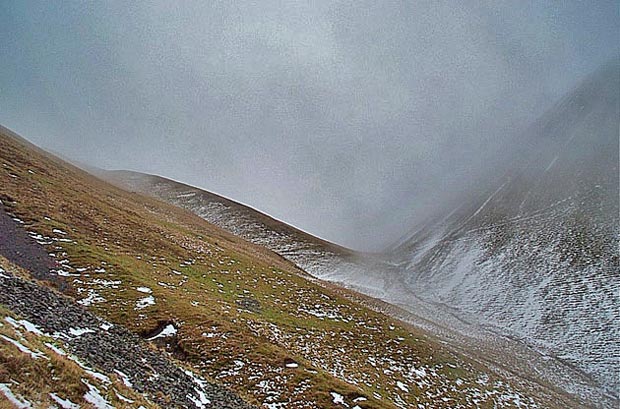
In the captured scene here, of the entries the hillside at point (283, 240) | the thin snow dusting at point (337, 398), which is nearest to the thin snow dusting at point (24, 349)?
the thin snow dusting at point (337, 398)

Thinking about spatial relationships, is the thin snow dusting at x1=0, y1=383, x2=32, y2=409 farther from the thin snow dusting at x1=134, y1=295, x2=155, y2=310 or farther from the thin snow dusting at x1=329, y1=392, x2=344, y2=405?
the thin snow dusting at x1=134, y1=295, x2=155, y2=310

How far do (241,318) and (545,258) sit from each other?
277 ft

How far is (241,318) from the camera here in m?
27.5

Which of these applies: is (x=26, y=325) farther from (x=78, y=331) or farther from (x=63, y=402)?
(x=63, y=402)

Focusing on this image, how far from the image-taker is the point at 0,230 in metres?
25.3

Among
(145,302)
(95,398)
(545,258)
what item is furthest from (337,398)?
(545,258)

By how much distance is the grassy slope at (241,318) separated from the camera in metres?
20.8

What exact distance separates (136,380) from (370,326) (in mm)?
25703

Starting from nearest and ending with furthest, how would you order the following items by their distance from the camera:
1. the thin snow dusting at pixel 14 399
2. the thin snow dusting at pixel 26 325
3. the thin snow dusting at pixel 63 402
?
the thin snow dusting at pixel 14 399
the thin snow dusting at pixel 63 402
the thin snow dusting at pixel 26 325

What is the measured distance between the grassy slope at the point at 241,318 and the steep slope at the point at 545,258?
89.8 feet

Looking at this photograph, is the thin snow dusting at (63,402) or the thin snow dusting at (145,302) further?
the thin snow dusting at (145,302)

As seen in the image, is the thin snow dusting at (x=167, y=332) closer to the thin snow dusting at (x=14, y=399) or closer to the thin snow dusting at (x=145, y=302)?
the thin snow dusting at (x=145, y=302)

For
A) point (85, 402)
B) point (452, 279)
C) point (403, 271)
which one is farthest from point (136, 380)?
point (403, 271)

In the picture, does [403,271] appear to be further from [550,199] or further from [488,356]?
[488,356]
